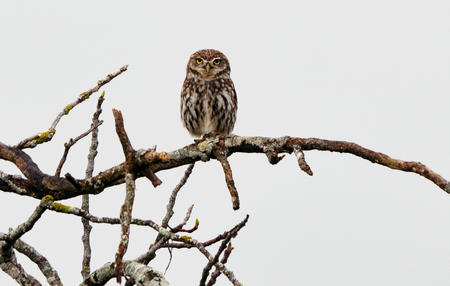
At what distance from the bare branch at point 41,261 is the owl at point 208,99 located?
11.2 ft

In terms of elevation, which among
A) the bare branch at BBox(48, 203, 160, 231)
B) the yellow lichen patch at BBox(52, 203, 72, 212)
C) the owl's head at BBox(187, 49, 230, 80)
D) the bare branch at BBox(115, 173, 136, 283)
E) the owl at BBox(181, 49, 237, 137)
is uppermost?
the owl's head at BBox(187, 49, 230, 80)

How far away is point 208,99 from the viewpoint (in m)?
7.68

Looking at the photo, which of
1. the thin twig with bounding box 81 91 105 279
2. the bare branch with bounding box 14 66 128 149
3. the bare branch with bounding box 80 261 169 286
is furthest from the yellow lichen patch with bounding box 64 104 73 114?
the bare branch with bounding box 80 261 169 286

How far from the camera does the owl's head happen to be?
8078mm

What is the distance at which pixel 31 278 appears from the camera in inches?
159

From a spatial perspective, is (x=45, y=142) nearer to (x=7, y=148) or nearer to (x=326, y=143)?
(x=7, y=148)

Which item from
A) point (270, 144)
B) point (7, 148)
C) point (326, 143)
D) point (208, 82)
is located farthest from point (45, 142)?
point (208, 82)

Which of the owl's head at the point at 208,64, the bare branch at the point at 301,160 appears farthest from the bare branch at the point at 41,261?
the owl's head at the point at 208,64

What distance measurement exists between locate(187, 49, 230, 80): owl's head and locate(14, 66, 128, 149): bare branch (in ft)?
12.7

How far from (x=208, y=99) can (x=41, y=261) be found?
3.85 meters

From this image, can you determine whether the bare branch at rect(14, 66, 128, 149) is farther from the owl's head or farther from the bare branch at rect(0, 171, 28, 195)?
the owl's head

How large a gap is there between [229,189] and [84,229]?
215cm

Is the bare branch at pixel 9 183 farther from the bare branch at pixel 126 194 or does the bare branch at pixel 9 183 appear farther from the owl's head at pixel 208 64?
the owl's head at pixel 208 64

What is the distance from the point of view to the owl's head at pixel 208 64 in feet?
26.5
